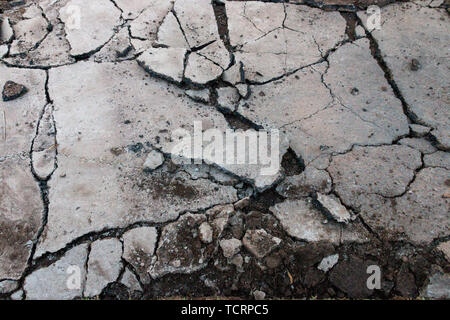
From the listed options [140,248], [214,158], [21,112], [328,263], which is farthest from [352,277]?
[21,112]

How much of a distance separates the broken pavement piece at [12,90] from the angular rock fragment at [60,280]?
132 cm

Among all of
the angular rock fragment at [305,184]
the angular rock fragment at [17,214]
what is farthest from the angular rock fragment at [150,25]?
the angular rock fragment at [305,184]

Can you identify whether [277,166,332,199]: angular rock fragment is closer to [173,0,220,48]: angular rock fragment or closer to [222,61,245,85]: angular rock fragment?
[222,61,245,85]: angular rock fragment

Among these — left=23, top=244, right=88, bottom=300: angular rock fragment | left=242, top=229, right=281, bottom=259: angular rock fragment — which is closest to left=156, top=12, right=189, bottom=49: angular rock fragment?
left=242, top=229, right=281, bottom=259: angular rock fragment

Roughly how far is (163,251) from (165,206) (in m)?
0.29

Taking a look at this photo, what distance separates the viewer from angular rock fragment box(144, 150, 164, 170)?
233cm

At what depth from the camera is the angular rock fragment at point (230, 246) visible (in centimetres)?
202

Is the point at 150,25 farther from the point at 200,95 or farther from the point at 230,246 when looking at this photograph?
the point at 230,246

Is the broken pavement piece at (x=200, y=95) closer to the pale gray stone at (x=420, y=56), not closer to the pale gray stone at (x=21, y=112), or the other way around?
the pale gray stone at (x=21, y=112)

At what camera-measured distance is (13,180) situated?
7.58 feet

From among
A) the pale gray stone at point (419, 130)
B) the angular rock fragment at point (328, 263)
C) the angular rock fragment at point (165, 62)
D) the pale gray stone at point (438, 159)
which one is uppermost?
the angular rock fragment at point (165, 62)

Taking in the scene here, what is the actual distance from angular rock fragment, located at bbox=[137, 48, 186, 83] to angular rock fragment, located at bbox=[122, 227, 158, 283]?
1.16 metres

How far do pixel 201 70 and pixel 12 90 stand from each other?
4.49ft

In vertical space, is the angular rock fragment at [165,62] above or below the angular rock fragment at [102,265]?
above
